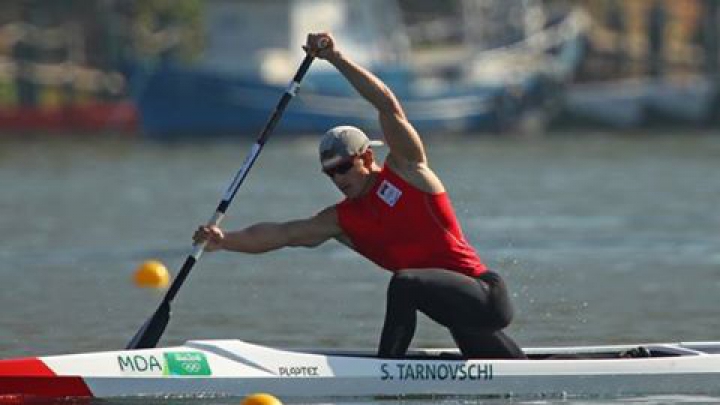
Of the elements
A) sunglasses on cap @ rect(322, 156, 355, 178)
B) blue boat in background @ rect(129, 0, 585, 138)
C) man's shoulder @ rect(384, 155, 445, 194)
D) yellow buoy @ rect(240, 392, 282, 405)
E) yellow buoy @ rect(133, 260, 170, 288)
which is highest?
blue boat in background @ rect(129, 0, 585, 138)

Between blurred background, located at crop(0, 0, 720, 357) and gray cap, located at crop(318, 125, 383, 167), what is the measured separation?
3.77m

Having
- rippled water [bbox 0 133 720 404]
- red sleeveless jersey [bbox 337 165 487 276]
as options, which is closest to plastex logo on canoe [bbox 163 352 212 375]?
red sleeveless jersey [bbox 337 165 487 276]

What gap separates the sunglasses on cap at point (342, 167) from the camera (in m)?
14.2

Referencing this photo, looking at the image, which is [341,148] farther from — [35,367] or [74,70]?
[74,70]

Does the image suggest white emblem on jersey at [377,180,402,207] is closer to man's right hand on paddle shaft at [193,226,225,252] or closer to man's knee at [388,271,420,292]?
man's knee at [388,271,420,292]

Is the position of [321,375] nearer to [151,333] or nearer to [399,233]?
[399,233]

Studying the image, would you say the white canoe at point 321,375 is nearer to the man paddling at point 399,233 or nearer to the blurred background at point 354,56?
the man paddling at point 399,233

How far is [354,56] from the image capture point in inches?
2362

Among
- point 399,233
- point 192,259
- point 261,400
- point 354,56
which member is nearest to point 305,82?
point 354,56

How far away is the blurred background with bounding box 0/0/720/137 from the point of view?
59281 millimetres

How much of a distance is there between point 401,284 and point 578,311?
239 inches

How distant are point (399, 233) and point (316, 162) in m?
33.8

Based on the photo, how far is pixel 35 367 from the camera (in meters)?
14.0

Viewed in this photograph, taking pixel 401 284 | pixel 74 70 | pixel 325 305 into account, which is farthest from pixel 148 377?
pixel 74 70
